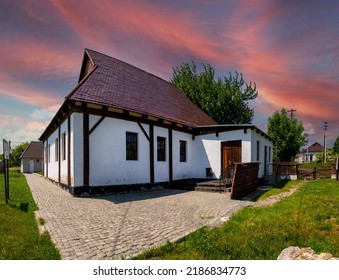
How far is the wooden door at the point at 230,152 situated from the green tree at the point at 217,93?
14208 mm

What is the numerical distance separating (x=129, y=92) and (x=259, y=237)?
10.9 meters

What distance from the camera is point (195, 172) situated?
1686 cm

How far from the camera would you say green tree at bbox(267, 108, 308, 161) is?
110ft

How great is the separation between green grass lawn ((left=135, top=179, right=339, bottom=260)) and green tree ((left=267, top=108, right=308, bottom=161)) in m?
28.7

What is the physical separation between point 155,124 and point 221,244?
9859mm

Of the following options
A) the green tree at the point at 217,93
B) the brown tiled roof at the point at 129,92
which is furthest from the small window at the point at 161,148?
the green tree at the point at 217,93

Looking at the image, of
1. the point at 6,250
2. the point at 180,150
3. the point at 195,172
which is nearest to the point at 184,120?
the point at 180,150

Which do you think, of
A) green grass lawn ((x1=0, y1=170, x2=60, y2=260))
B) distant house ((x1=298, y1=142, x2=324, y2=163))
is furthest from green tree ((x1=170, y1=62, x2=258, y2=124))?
distant house ((x1=298, y1=142, x2=324, y2=163))

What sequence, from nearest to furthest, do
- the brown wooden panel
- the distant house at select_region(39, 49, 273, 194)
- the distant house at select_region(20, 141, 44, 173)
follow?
the brown wooden panel, the distant house at select_region(39, 49, 273, 194), the distant house at select_region(20, 141, 44, 173)

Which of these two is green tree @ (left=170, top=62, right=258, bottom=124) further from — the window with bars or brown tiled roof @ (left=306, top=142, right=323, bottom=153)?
brown tiled roof @ (left=306, top=142, right=323, bottom=153)

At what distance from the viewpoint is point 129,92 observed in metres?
13.9

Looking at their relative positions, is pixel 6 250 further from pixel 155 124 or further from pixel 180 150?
pixel 180 150

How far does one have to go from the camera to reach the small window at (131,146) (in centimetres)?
1241

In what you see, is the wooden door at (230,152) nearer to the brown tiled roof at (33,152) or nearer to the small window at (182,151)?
the small window at (182,151)
